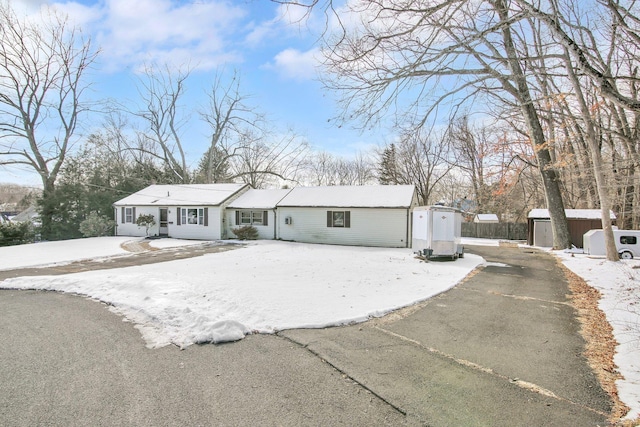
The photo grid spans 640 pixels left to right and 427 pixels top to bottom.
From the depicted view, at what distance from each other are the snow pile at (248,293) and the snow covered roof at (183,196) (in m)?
11.4

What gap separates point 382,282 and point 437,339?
3719 mm

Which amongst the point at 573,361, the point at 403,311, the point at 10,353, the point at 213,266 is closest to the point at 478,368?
the point at 573,361

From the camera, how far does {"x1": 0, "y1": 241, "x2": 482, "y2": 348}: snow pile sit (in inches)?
189

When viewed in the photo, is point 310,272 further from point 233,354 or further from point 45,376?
point 45,376

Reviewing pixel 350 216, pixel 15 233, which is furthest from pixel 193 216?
pixel 15 233

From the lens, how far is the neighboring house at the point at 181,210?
20.9 meters

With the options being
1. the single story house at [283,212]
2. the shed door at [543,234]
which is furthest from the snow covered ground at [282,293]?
the shed door at [543,234]

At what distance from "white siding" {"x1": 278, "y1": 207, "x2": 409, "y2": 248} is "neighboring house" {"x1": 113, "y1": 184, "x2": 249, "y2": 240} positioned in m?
4.18

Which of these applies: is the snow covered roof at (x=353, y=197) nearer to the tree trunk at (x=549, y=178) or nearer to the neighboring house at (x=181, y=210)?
the neighboring house at (x=181, y=210)

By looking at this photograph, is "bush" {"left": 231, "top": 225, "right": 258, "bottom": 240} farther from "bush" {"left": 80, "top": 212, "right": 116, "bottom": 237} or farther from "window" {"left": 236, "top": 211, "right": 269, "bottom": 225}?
"bush" {"left": 80, "top": 212, "right": 116, "bottom": 237}

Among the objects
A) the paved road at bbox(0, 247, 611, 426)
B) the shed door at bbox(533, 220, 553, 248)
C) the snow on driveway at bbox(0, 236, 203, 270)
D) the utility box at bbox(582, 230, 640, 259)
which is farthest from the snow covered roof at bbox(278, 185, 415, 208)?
the paved road at bbox(0, 247, 611, 426)

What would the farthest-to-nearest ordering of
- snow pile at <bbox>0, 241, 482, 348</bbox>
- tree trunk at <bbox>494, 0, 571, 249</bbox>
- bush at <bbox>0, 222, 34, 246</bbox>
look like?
bush at <bbox>0, 222, 34, 246</bbox>
tree trunk at <bbox>494, 0, 571, 249</bbox>
snow pile at <bbox>0, 241, 482, 348</bbox>

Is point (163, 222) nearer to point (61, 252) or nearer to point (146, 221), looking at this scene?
point (146, 221)

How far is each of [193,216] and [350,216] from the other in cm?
1048
